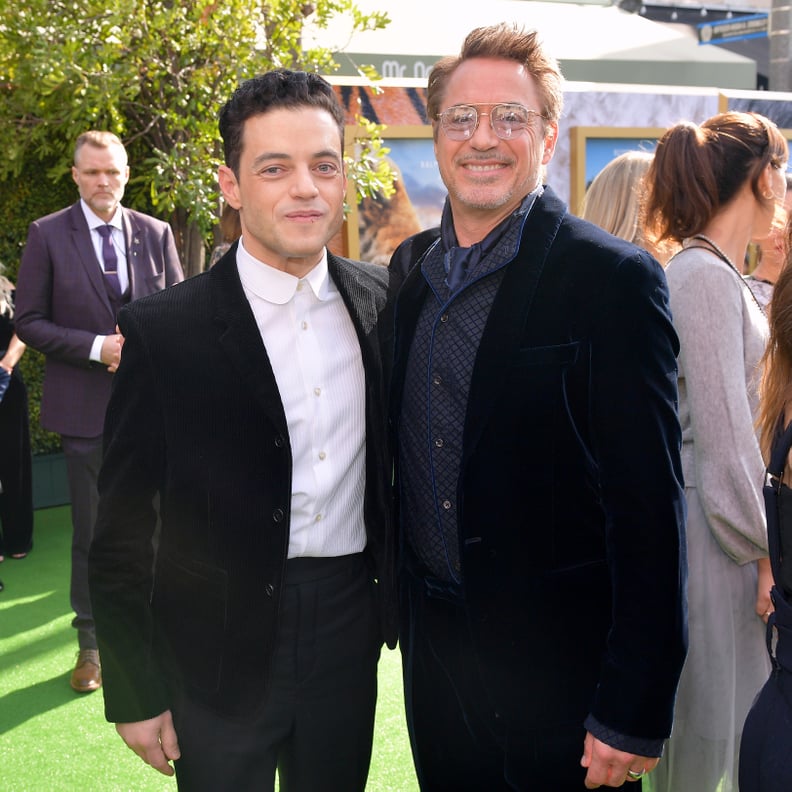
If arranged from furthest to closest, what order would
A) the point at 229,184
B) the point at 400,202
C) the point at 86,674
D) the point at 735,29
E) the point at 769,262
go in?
the point at 735,29 → the point at 400,202 → the point at 769,262 → the point at 86,674 → the point at 229,184

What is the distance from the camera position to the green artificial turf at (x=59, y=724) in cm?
338

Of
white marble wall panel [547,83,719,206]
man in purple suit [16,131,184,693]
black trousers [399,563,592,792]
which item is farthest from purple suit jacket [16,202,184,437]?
white marble wall panel [547,83,719,206]

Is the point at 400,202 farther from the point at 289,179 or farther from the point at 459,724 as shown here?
the point at 459,724

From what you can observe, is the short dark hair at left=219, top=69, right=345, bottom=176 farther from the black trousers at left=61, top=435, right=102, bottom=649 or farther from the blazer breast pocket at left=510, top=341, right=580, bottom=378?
the black trousers at left=61, top=435, right=102, bottom=649

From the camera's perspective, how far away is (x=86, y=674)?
4.08 meters

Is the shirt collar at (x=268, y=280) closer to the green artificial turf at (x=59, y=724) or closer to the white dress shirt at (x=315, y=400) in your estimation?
the white dress shirt at (x=315, y=400)

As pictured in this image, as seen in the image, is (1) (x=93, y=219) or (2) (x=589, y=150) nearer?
(1) (x=93, y=219)

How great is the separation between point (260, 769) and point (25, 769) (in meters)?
1.94

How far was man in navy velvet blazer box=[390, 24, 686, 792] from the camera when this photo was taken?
68.9 inches

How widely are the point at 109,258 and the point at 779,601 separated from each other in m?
3.61

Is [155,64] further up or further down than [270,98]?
further up

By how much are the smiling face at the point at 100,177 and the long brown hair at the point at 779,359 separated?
3.42m

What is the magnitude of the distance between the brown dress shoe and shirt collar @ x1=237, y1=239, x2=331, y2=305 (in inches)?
105

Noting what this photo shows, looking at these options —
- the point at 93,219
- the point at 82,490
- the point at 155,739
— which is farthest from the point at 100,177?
the point at 155,739
